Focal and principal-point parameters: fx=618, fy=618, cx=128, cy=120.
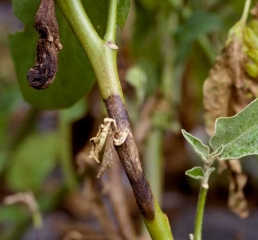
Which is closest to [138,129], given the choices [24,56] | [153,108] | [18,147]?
[153,108]

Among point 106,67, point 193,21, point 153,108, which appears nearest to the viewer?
point 106,67

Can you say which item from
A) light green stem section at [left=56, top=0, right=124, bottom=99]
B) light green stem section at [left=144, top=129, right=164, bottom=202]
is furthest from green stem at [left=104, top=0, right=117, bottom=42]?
light green stem section at [left=144, top=129, right=164, bottom=202]

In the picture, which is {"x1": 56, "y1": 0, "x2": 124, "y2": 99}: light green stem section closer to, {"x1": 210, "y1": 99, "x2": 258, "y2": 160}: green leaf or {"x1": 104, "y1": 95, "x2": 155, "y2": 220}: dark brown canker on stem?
{"x1": 104, "y1": 95, "x2": 155, "y2": 220}: dark brown canker on stem

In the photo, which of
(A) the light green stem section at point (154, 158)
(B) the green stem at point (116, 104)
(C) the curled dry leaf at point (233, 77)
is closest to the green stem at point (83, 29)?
(B) the green stem at point (116, 104)

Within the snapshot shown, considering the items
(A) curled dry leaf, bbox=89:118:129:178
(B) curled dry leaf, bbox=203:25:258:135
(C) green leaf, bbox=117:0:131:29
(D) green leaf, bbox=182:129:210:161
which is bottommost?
(D) green leaf, bbox=182:129:210:161

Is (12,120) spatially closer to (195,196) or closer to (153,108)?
(195,196)
